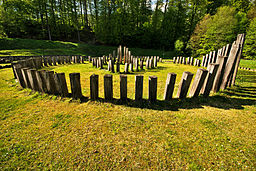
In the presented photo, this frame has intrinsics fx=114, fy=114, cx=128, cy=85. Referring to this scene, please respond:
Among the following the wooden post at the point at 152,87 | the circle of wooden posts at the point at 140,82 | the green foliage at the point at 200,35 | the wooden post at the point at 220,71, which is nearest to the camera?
the wooden post at the point at 152,87

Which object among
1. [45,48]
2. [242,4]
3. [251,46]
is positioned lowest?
[45,48]

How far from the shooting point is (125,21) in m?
33.1

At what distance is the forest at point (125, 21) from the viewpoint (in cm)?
2765

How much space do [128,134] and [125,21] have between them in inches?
1425

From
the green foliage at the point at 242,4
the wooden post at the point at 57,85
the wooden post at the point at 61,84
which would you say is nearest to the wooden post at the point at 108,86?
the wooden post at the point at 61,84

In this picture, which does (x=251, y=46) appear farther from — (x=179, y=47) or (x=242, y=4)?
(x=242, y=4)

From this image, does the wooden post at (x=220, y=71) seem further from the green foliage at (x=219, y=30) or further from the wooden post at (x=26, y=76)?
the green foliage at (x=219, y=30)

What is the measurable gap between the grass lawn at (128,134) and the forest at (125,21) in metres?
24.6

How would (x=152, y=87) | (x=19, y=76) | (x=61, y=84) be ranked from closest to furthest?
(x=152, y=87)
(x=61, y=84)
(x=19, y=76)

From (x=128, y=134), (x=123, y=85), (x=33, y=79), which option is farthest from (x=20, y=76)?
(x=128, y=134)

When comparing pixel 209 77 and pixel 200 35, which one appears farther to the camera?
pixel 200 35

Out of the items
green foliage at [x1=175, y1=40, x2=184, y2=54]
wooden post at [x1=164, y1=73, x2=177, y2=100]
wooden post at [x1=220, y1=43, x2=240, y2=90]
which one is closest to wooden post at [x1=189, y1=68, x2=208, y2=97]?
wooden post at [x1=164, y1=73, x2=177, y2=100]

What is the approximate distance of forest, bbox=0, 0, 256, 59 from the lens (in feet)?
90.7

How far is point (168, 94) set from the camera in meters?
4.16
